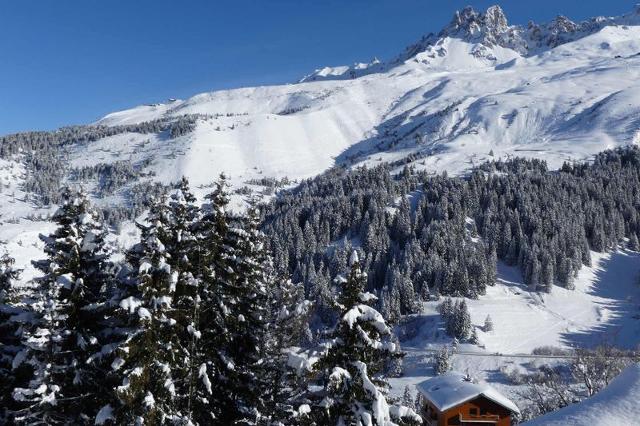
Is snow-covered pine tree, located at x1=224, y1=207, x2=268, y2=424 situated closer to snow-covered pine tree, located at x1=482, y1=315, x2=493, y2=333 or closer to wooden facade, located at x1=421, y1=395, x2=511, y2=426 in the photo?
wooden facade, located at x1=421, y1=395, x2=511, y2=426

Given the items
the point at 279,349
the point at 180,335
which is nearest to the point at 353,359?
the point at 180,335

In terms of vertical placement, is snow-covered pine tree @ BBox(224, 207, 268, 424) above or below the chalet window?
above


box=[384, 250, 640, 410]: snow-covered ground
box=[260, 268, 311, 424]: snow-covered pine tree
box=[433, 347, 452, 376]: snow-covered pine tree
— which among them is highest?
box=[260, 268, 311, 424]: snow-covered pine tree

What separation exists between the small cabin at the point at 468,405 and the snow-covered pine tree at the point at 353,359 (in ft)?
86.7

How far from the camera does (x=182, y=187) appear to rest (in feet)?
76.9

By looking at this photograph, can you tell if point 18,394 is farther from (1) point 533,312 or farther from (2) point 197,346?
(1) point 533,312

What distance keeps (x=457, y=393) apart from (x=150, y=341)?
31.2 m

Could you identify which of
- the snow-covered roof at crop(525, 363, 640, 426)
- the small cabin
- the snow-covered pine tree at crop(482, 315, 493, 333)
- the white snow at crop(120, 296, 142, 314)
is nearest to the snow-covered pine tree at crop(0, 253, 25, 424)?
the white snow at crop(120, 296, 142, 314)

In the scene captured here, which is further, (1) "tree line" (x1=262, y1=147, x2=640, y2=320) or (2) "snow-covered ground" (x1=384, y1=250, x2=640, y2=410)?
(1) "tree line" (x1=262, y1=147, x2=640, y2=320)

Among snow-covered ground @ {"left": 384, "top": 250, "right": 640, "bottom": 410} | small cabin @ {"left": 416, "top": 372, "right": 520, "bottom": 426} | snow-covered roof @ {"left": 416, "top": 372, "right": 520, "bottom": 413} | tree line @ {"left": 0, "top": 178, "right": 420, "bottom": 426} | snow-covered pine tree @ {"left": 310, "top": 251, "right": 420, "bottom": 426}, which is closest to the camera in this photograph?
snow-covered pine tree @ {"left": 310, "top": 251, "right": 420, "bottom": 426}

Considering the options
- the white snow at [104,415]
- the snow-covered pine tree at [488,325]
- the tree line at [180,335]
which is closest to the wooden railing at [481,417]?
the tree line at [180,335]

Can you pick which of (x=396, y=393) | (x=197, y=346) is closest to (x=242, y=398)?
(x=197, y=346)

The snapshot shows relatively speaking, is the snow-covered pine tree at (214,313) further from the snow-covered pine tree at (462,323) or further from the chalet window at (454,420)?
the snow-covered pine tree at (462,323)

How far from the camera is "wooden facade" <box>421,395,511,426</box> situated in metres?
43.6
